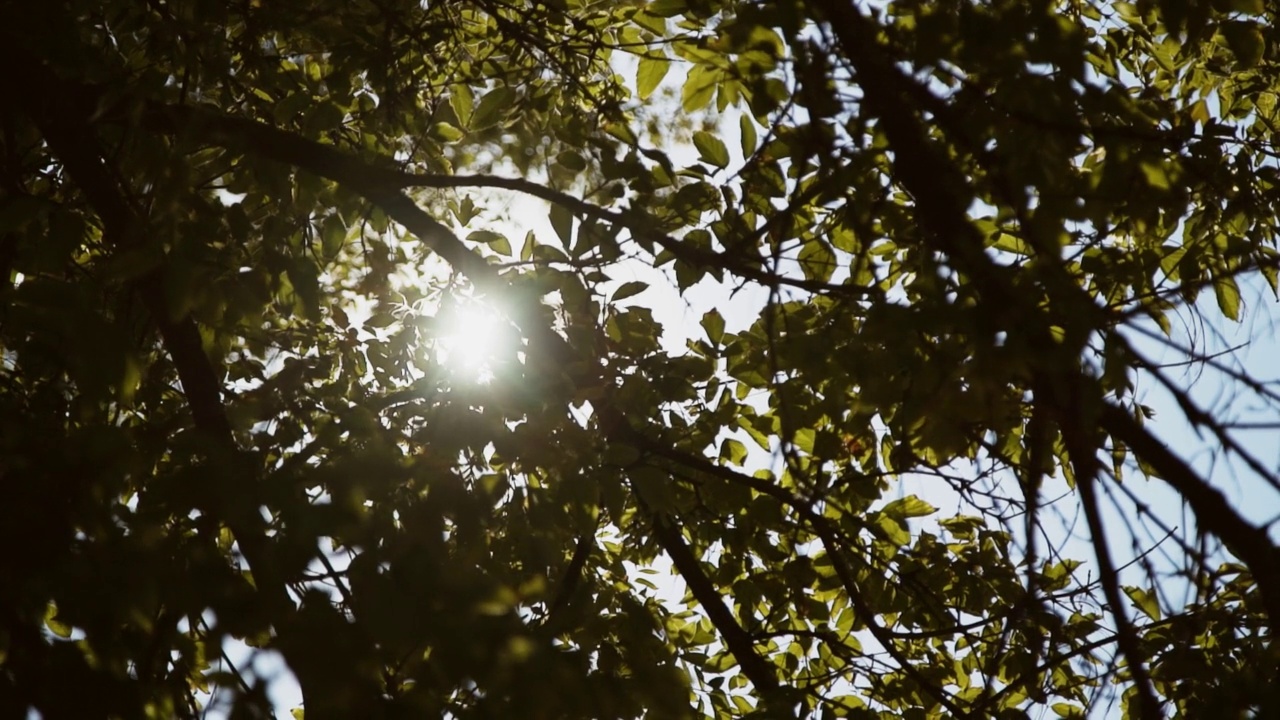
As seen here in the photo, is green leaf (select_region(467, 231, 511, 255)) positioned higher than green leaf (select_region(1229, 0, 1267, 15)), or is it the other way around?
green leaf (select_region(467, 231, 511, 255))

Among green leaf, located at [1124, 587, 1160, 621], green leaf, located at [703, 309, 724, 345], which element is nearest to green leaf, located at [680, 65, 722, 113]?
green leaf, located at [703, 309, 724, 345]

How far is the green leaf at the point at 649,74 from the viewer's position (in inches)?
102

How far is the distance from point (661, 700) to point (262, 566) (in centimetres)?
73

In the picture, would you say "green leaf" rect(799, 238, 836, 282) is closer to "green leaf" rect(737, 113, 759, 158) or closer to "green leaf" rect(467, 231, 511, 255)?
"green leaf" rect(737, 113, 759, 158)

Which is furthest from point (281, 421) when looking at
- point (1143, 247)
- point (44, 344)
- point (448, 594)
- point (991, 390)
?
→ point (1143, 247)

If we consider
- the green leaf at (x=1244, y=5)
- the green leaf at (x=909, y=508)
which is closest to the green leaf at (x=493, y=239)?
the green leaf at (x=909, y=508)

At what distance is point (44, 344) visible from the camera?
2750 millimetres

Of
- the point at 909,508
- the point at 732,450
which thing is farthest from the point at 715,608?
the point at 909,508

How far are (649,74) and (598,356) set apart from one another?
2.64ft

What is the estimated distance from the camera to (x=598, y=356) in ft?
8.95

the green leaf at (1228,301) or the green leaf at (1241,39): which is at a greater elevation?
the green leaf at (1241,39)

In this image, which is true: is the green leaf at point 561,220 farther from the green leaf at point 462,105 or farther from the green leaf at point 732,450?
the green leaf at point 732,450

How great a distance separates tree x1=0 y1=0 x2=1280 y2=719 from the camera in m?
1.54

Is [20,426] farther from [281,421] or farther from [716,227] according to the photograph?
[716,227]
